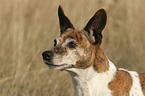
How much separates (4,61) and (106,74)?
2.49 m

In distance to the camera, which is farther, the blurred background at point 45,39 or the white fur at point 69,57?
the blurred background at point 45,39

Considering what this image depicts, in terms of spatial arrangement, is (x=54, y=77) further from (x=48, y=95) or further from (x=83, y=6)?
(x=83, y=6)

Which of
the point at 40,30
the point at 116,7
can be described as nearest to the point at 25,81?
the point at 40,30

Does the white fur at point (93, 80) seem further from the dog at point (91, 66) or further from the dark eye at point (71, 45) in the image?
the dark eye at point (71, 45)

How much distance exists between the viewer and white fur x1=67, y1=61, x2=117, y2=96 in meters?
4.02

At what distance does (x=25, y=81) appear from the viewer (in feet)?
18.6

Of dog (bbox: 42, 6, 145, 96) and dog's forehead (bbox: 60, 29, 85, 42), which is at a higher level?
dog's forehead (bbox: 60, 29, 85, 42)

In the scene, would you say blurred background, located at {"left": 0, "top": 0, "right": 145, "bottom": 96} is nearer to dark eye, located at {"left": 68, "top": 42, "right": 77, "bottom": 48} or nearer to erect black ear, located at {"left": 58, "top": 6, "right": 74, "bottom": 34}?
erect black ear, located at {"left": 58, "top": 6, "right": 74, "bottom": 34}

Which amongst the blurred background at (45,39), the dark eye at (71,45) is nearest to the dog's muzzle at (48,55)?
the dark eye at (71,45)

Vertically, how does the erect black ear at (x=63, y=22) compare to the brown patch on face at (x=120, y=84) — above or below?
above

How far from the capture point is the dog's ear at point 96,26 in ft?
13.7

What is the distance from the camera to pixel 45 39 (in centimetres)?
646

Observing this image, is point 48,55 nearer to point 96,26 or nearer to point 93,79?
point 93,79

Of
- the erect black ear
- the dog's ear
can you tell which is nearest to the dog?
the dog's ear
